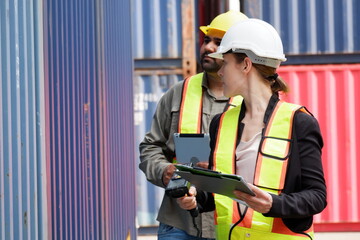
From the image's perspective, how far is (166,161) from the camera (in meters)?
4.89

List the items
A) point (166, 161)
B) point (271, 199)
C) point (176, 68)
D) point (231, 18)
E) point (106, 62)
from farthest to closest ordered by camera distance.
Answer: point (176, 68), point (106, 62), point (231, 18), point (166, 161), point (271, 199)

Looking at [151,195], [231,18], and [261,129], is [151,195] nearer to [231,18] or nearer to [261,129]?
[231,18]

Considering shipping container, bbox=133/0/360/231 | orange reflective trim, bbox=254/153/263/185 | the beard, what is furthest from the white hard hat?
shipping container, bbox=133/0/360/231

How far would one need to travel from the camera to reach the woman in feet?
11.4

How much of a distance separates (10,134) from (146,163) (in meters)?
1.37

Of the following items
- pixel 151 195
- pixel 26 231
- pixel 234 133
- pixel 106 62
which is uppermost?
pixel 106 62

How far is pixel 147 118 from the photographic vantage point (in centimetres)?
1241

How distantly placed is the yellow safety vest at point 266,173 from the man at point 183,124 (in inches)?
40.3

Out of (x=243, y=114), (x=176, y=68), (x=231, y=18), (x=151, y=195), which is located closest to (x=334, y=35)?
(x=176, y=68)

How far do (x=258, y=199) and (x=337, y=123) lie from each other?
929 cm

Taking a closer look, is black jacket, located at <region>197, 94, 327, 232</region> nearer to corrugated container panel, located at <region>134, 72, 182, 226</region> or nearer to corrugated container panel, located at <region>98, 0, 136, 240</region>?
corrugated container panel, located at <region>98, 0, 136, 240</region>

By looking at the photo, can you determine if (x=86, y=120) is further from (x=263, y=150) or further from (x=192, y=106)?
(x=263, y=150)

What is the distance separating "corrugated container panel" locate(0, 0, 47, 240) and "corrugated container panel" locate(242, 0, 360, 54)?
8585 millimetres

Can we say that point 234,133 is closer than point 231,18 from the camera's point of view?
Yes
